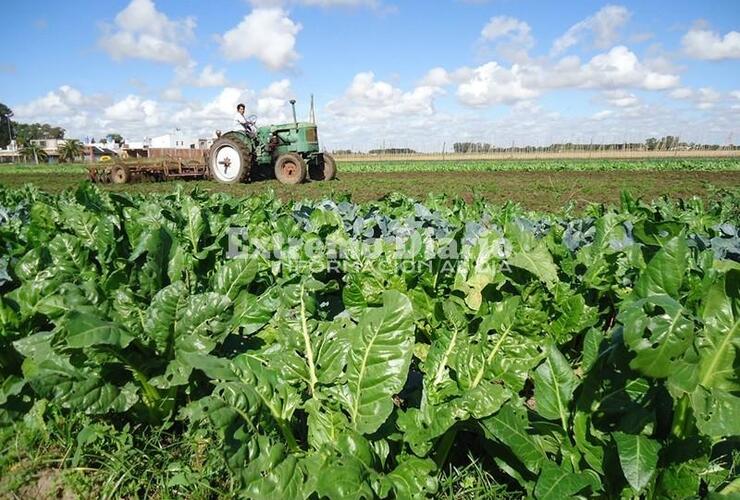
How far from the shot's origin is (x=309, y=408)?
6.02 ft

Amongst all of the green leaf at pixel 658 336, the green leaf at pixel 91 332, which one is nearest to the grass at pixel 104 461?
the green leaf at pixel 91 332

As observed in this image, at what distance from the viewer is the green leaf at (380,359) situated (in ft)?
5.52

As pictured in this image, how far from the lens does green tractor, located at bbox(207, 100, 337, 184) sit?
1684 cm

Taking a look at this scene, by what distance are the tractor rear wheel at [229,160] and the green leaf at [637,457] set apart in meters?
16.4

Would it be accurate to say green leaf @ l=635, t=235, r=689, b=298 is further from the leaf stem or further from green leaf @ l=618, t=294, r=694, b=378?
the leaf stem

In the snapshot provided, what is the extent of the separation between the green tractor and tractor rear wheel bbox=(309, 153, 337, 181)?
28.7 inches

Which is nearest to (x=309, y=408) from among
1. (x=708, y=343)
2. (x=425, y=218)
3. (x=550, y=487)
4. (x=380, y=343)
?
(x=380, y=343)

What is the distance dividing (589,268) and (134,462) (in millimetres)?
2215

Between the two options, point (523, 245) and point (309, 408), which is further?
point (523, 245)

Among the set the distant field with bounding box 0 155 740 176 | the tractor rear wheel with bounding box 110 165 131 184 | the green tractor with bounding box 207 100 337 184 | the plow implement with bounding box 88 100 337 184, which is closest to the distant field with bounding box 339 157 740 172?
the distant field with bounding box 0 155 740 176

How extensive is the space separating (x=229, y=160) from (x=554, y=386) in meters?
16.9

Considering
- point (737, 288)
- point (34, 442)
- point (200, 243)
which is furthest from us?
point (200, 243)

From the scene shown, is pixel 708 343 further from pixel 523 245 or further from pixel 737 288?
pixel 523 245

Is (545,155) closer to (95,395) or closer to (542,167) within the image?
(542,167)
